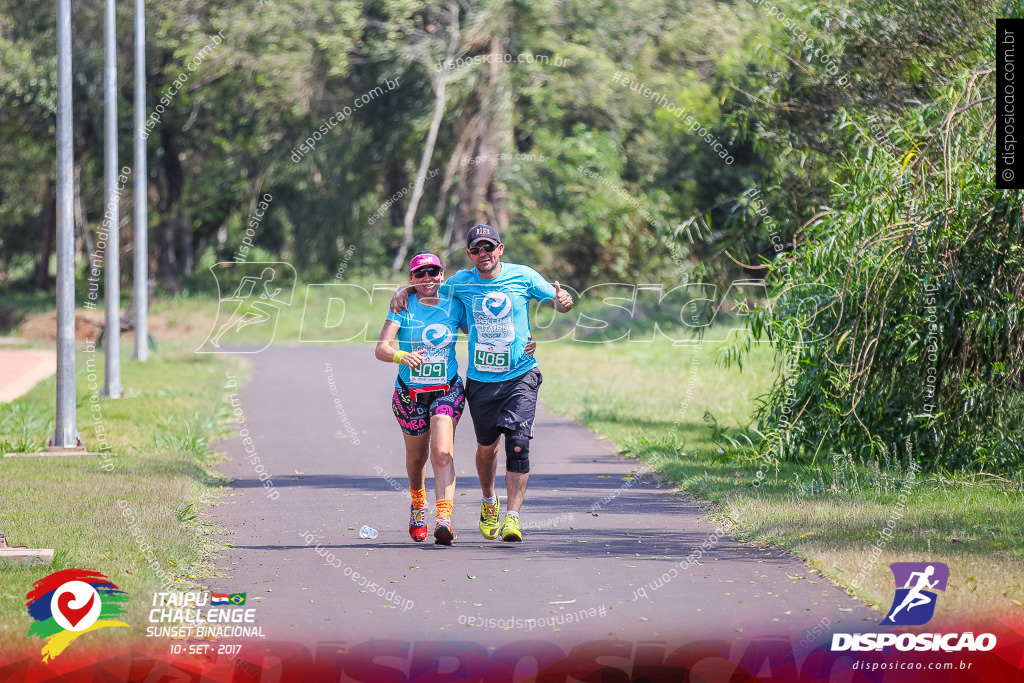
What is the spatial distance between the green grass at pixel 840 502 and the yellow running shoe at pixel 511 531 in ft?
4.93

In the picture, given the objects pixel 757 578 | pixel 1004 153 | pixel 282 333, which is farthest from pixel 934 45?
pixel 282 333

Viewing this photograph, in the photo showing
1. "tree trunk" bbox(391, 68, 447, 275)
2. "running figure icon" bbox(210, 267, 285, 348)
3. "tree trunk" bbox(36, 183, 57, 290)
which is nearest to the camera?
"tree trunk" bbox(391, 68, 447, 275)

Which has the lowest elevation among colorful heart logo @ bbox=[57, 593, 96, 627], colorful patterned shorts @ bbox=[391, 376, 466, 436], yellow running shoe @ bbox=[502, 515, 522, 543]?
yellow running shoe @ bbox=[502, 515, 522, 543]

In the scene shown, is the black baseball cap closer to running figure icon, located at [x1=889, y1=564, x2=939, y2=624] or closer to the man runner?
the man runner

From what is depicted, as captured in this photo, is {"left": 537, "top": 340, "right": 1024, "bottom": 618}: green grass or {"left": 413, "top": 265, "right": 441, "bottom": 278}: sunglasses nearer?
{"left": 537, "top": 340, "right": 1024, "bottom": 618}: green grass

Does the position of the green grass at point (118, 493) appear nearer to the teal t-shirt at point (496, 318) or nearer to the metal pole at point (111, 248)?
the metal pole at point (111, 248)

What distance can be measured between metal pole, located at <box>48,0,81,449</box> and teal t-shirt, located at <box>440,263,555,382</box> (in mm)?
5761

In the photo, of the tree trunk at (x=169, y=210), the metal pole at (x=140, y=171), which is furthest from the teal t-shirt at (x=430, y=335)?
the tree trunk at (x=169, y=210)

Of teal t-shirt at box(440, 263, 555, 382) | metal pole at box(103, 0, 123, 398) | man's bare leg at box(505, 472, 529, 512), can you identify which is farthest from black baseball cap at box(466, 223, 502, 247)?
metal pole at box(103, 0, 123, 398)

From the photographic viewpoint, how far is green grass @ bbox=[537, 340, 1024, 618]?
7.22m

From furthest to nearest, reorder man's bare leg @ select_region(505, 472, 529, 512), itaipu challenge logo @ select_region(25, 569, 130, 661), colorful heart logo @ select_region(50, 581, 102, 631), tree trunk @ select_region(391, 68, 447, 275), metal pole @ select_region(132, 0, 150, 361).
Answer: tree trunk @ select_region(391, 68, 447, 275), metal pole @ select_region(132, 0, 150, 361), man's bare leg @ select_region(505, 472, 529, 512), colorful heart logo @ select_region(50, 581, 102, 631), itaipu challenge logo @ select_region(25, 569, 130, 661)

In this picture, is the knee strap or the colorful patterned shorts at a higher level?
the colorful patterned shorts

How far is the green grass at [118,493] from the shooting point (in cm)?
716

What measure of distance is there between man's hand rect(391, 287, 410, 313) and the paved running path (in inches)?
59.5
